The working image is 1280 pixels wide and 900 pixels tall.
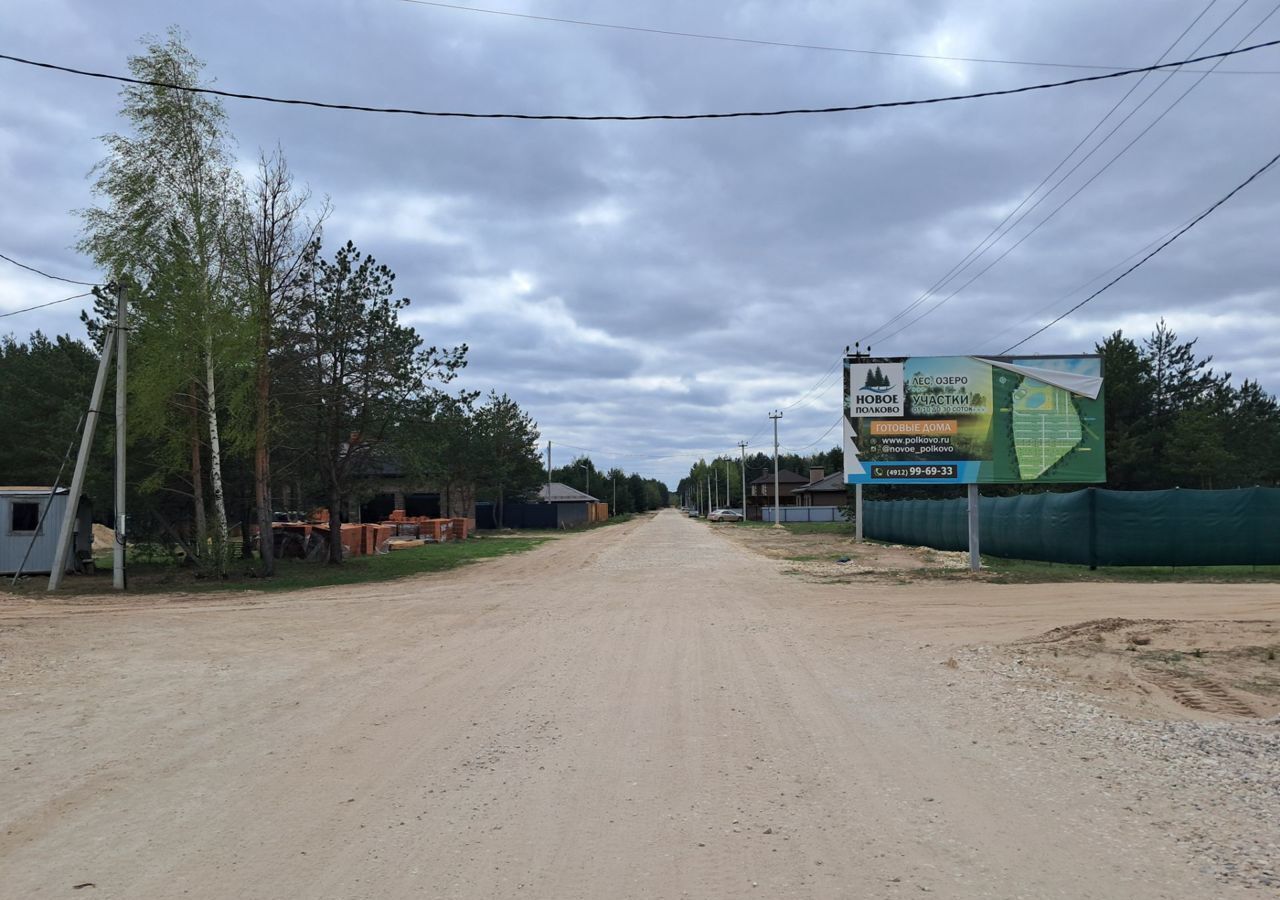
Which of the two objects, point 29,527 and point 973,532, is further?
point 973,532

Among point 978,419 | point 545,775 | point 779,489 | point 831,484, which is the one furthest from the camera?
point 779,489

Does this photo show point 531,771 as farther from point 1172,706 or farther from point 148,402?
point 148,402

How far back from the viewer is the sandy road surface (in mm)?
4336

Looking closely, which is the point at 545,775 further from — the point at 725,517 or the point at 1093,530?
the point at 725,517

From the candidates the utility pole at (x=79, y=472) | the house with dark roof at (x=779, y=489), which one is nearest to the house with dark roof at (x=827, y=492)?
the house with dark roof at (x=779, y=489)

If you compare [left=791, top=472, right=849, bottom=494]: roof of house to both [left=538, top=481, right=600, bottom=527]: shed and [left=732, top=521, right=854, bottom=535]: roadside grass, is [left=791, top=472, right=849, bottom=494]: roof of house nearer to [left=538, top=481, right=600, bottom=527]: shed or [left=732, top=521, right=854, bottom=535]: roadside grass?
[left=732, top=521, right=854, bottom=535]: roadside grass

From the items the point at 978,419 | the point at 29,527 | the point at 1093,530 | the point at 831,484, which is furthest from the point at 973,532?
the point at 831,484

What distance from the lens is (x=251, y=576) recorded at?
79.1 ft

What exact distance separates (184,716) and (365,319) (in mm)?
19877

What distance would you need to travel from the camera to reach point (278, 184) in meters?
24.3

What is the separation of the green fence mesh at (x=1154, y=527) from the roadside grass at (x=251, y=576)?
1858 cm

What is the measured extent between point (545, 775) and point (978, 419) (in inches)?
834

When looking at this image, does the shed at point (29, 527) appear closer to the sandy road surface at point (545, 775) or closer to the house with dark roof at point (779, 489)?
the sandy road surface at point (545, 775)

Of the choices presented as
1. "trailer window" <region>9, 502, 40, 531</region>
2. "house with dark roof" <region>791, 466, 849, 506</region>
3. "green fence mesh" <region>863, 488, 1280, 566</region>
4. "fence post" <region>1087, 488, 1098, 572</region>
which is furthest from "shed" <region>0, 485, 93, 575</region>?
"house with dark roof" <region>791, 466, 849, 506</region>
